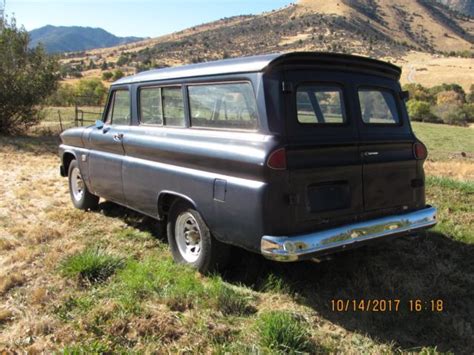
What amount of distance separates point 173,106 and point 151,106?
427mm

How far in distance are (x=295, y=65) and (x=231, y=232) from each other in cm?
146

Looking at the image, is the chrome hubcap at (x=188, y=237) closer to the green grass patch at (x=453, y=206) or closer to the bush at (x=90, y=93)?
the green grass patch at (x=453, y=206)

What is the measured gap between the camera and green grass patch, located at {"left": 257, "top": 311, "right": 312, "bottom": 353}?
10.3 feet

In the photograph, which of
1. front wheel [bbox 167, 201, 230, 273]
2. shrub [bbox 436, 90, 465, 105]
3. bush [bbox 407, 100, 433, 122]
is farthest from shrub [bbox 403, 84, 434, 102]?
front wheel [bbox 167, 201, 230, 273]

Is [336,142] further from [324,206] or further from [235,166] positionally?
[235,166]

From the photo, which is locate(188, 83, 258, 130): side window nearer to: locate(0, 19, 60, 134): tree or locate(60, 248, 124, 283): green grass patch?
locate(60, 248, 124, 283): green grass patch

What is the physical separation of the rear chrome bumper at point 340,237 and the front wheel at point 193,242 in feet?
2.42

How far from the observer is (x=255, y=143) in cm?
365

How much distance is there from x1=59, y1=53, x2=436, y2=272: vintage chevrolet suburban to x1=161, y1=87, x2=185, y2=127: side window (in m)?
0.01

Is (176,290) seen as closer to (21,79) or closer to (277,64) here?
(277,64)

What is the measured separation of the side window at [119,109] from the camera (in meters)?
5.47

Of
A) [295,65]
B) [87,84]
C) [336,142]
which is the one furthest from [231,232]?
[87,84]

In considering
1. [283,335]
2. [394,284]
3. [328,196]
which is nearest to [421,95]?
[394,284]

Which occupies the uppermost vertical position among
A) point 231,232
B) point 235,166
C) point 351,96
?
point 351,96
